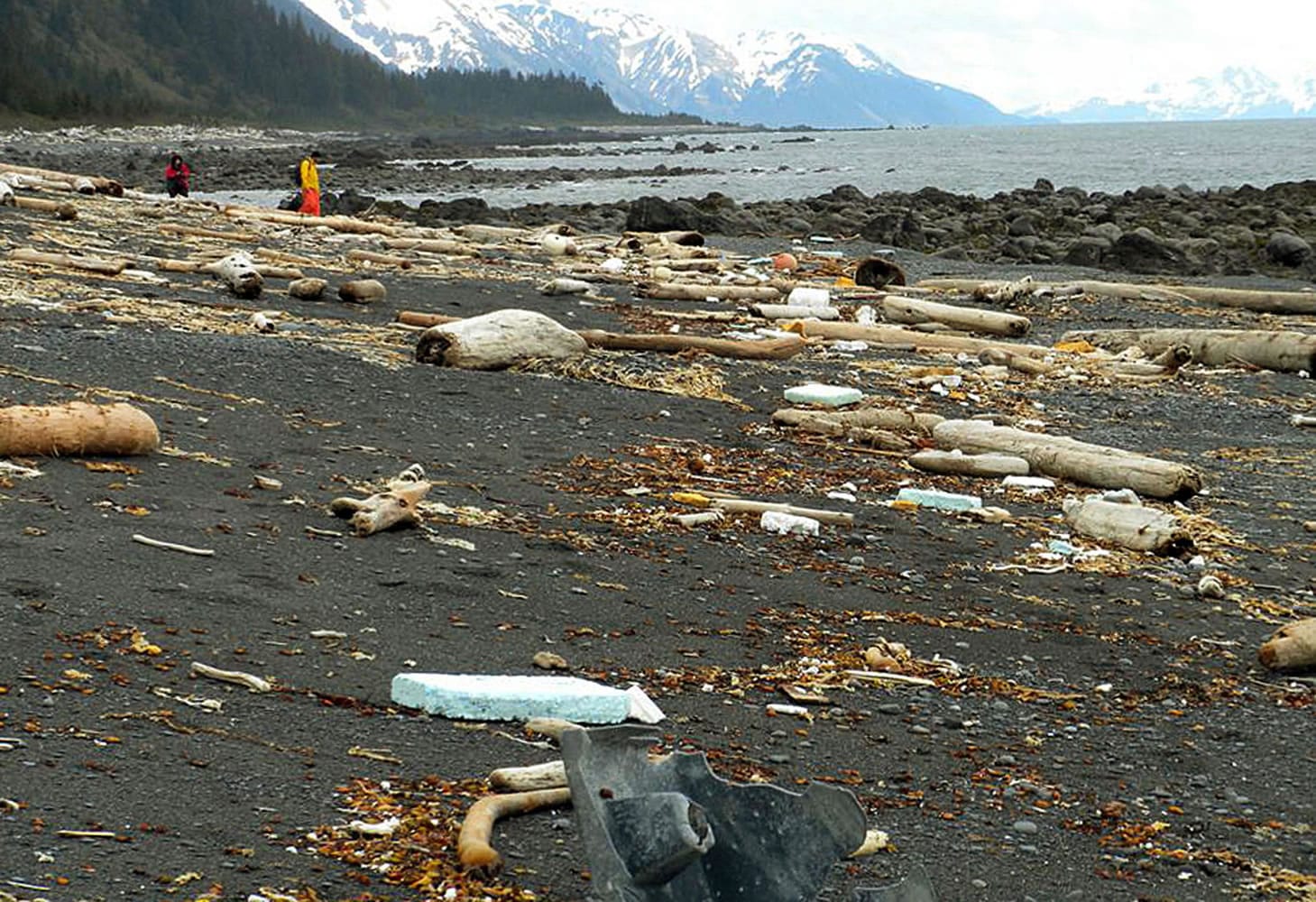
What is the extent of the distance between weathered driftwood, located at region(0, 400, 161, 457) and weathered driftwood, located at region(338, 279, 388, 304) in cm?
681

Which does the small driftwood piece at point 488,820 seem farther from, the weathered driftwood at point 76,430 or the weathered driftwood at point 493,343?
the weathered driftwood at point 493,343

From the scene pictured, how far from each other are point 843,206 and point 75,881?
34951 mm

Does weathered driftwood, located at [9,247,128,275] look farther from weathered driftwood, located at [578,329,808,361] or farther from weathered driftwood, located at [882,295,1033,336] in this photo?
weathered driftwood, located at [882,295,1033,336]

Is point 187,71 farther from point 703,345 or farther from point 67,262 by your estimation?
point 703,345

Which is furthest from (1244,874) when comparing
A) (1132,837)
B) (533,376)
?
(533,376)

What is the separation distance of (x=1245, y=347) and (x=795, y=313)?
4.31m

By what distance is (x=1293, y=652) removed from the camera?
5977mm

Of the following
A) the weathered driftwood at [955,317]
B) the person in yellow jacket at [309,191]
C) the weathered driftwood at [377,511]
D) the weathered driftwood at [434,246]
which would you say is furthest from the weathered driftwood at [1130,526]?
the person in yellow jacket at [309,191]

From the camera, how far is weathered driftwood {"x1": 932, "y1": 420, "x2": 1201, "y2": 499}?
8789 millimetres

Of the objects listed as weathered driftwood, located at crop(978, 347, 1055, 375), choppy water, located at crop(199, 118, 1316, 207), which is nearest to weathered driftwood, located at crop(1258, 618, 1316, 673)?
Answer: weathered driftwood, located at crop(978, 347, 1055, 375)

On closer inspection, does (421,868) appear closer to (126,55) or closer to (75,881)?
(75,881)

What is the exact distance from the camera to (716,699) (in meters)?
5.11

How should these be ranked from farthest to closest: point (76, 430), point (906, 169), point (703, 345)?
1. point (906, 169)
2. point (703, 345)
3. point (76, 430)

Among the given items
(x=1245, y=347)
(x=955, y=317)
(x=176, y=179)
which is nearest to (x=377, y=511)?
(x=1245, y=347)
